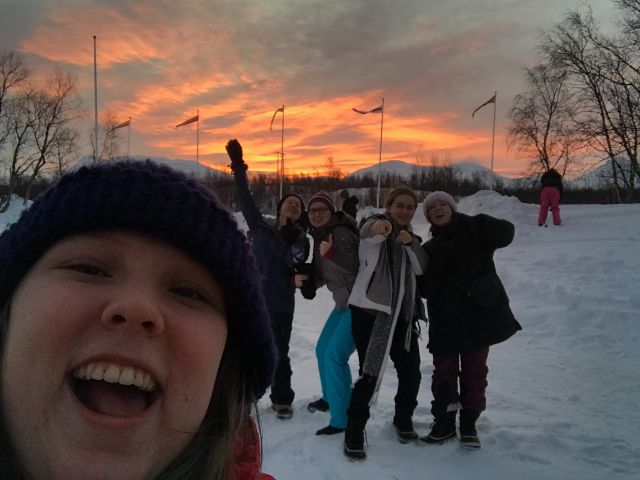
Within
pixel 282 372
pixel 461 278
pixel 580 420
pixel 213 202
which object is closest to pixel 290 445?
pixel 282 372

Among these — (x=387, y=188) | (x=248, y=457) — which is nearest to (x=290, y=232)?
(x=248, y=457)

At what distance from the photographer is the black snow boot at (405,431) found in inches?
138

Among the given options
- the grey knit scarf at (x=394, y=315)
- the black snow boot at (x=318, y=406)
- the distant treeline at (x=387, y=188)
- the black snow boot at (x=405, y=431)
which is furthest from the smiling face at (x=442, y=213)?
the distant treeline at (x=387, y=188)

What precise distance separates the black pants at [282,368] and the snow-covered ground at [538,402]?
177 mm

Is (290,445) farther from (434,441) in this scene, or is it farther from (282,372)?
(434,441)

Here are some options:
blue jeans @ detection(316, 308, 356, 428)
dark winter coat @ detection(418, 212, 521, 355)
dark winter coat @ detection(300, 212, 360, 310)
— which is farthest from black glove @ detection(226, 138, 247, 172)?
dark winter coat @ detection(418, 212, 521, 355)

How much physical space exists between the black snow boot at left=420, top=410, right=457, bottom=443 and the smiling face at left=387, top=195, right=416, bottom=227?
5.28 ft

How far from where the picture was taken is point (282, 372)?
413 cm

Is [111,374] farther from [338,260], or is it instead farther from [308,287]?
[308,287]

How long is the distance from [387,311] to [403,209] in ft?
2.87

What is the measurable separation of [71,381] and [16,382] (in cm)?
10

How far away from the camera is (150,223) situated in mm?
1068

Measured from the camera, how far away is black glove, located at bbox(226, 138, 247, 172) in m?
4.09

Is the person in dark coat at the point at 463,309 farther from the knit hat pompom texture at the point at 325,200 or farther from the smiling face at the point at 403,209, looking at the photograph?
the knit hat pompom texture at the point at 325,200
